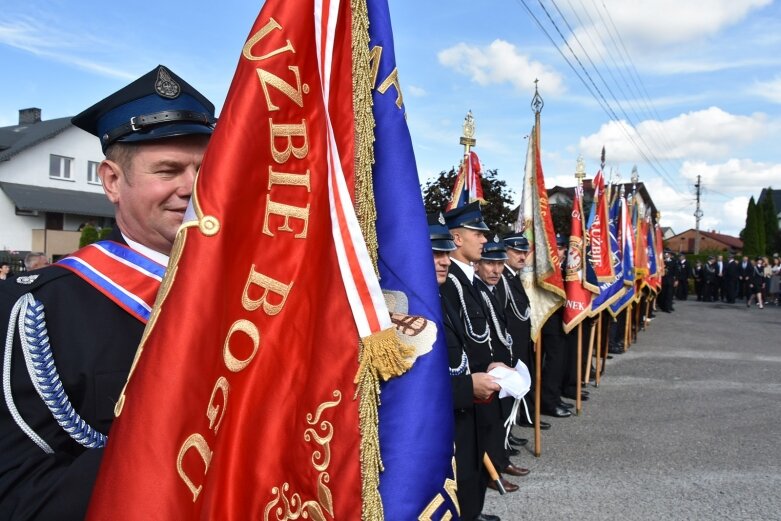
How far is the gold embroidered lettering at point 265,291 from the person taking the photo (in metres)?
1.32

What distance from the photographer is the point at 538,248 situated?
22.5ft

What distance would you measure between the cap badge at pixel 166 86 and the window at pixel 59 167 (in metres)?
33.4

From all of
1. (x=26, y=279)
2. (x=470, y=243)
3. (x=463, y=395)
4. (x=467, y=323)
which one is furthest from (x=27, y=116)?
(x=26, y=279)

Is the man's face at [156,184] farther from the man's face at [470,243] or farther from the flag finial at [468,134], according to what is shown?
the flag finial at [468,134]

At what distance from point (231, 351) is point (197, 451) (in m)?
0.22

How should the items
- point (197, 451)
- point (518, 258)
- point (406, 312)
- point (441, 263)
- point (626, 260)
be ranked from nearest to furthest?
1. point (197, 451)
2. point (406, 312)
3. point (441, 263)
4. point (518, 258)
5. point (626, 260)

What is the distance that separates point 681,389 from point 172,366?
9.81m

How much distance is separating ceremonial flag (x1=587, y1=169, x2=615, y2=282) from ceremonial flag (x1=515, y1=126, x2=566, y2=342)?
203cm

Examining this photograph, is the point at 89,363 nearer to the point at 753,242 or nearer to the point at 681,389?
the point at 681,389

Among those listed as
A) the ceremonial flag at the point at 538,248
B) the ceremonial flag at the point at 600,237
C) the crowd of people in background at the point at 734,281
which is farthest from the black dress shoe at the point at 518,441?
the crowd of people in background at the point at 734,281

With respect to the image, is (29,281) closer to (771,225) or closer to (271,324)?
(271,324)

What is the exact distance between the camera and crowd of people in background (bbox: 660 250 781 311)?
2559 cm

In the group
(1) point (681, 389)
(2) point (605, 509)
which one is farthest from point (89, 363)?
(1) point (681, 389)

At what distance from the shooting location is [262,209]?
4.39 ft
